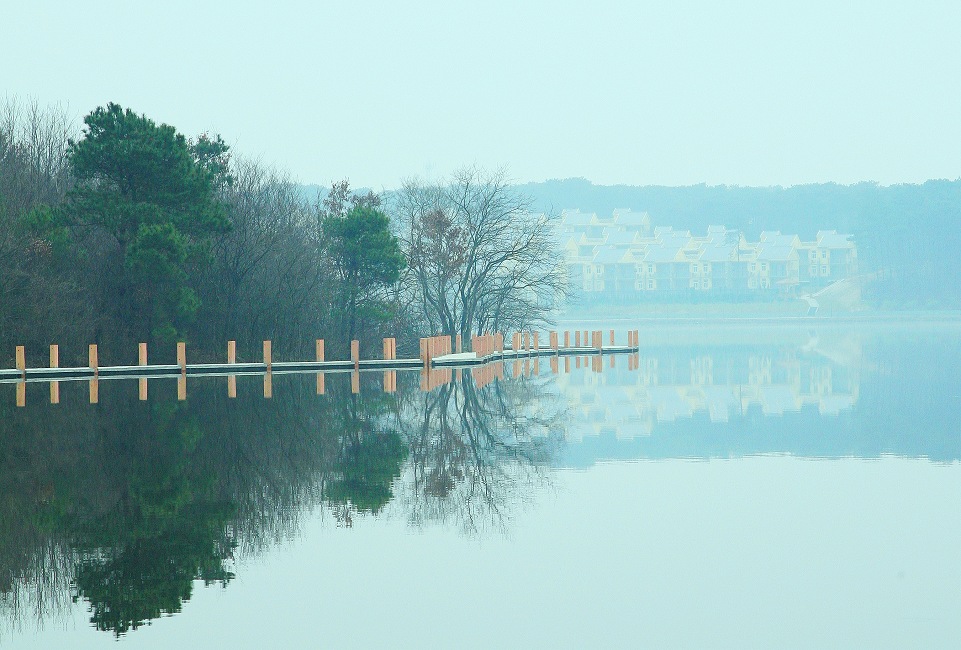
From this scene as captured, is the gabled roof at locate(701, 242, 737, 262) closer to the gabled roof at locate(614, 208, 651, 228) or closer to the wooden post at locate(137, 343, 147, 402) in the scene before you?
the gabled roof at locate(614, 208, 651, 228)

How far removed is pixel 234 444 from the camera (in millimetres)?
18734

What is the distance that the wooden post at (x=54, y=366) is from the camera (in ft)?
91.4

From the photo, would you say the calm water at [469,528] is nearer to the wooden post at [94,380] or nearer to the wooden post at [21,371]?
the wooden post at [94,380]

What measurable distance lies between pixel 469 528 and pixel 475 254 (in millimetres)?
45397

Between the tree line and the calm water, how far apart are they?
14.0m

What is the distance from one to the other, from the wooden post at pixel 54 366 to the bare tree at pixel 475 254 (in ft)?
71.1

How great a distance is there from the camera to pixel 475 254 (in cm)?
5791

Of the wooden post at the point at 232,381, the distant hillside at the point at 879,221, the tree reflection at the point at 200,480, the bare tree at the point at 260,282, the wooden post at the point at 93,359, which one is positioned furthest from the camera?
the distant hillside at the point at 879,221

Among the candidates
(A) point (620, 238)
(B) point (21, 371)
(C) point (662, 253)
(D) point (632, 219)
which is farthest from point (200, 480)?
(D) point (632, 219)

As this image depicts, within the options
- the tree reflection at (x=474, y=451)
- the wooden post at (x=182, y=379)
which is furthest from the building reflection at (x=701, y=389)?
the wooden post at (x=182, y=379)

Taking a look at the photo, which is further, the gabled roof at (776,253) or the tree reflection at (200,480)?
the gabled roof at (776,253)

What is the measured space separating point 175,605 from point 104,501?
473 centimetres

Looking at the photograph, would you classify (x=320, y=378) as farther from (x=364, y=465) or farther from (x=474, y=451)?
(x=364, y=465)

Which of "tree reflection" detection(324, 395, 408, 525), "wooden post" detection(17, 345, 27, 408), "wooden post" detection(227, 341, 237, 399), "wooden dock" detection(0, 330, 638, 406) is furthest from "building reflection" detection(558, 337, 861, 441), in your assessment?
"wooden post" detection(17, 345, 27, 408)
